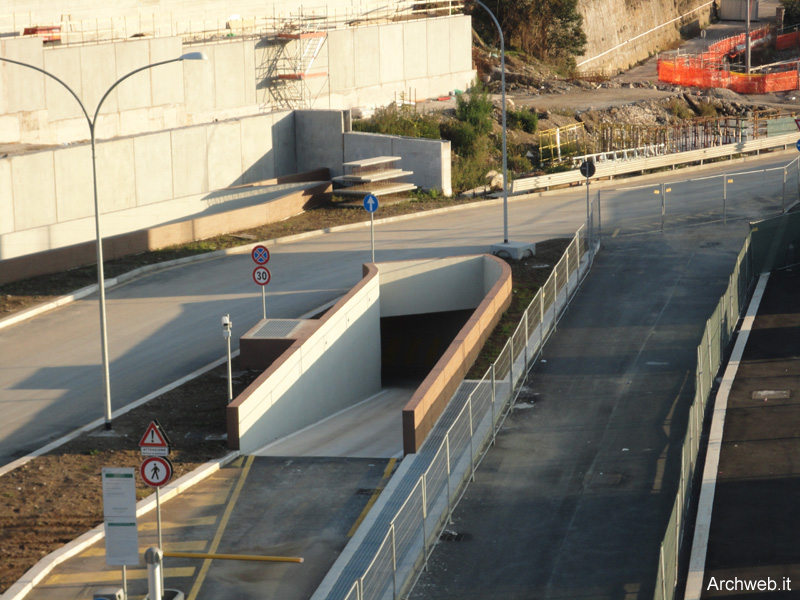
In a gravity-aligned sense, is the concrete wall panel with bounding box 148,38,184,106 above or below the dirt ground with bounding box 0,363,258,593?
above

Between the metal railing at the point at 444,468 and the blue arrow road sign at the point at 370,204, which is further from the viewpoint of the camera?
the blue arrow road sign at the point at 370,204

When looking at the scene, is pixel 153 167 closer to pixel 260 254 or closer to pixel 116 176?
pixel 116 176

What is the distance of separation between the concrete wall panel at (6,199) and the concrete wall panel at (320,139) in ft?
45.6

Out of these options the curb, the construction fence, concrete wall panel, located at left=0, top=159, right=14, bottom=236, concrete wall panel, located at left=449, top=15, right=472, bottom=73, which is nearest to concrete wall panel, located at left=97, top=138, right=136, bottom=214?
concrete wall panel, located at left=0, top=159, right=14, bottom=236

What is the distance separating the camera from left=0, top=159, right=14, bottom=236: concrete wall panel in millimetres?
32875

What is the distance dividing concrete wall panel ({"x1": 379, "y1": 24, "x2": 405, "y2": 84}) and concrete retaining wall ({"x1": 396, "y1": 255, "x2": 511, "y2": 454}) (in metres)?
26.9

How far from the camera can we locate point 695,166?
46188mm

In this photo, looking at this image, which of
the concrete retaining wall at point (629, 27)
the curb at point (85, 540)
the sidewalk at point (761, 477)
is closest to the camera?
the sidewalk at point (761, 477)

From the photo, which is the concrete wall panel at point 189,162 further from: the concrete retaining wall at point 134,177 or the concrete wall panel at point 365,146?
the concrete wall panel at point 365,146

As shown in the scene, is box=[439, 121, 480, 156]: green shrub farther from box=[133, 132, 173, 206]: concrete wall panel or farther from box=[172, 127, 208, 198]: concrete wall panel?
box=[133, 132, 173, 206]: concrete wall panel

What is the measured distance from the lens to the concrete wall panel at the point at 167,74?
42.8 m

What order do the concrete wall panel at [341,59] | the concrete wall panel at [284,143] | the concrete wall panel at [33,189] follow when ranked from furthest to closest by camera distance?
the concrete wall panel at [341,59]
the concrete wall panel at [284,143]
the concrete wall panel at [33,189]

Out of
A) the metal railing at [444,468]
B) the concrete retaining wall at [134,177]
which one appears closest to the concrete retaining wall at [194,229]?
the concrete retaining wall at [134,177]

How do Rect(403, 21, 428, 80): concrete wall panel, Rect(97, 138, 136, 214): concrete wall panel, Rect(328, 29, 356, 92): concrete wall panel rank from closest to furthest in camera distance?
Rect(97, 138, 136, 214): concrete wall panel, Rect(328, 29, 356, 92): concrete wall panel, Rect(403, 21, 428, 80): concrete wall panel
